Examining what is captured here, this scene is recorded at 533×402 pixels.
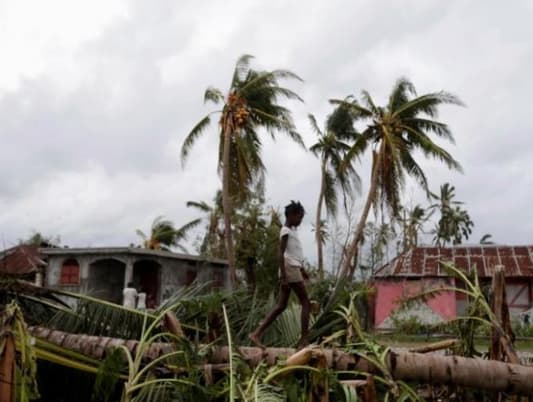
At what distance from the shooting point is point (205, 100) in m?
20.2

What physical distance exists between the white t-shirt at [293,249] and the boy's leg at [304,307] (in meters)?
0.23

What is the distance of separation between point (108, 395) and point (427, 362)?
4.50 feet

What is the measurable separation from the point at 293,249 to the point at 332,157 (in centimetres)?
2174

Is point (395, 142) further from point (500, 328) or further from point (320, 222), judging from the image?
point (500, 328)

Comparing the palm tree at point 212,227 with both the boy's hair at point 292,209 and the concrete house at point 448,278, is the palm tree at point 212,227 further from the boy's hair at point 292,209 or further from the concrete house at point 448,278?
the boy's hair at point 292,209

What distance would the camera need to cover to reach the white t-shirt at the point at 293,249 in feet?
13.6

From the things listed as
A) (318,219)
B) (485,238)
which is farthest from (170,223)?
(485,238)

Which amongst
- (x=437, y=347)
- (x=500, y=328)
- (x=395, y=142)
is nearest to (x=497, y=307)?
(x=500, y=328)

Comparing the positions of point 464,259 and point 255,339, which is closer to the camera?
point 255,339

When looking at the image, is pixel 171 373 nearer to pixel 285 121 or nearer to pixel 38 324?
pixel 38 324

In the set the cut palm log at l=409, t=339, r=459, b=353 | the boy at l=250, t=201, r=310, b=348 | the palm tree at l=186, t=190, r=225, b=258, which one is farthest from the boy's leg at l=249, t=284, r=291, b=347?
the palm tree at l=186, t=190, r=225, b=258

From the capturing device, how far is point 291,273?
4020 millimetres

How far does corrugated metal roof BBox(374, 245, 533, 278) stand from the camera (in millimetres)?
21672

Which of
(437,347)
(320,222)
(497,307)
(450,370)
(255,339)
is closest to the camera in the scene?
(450,370)
